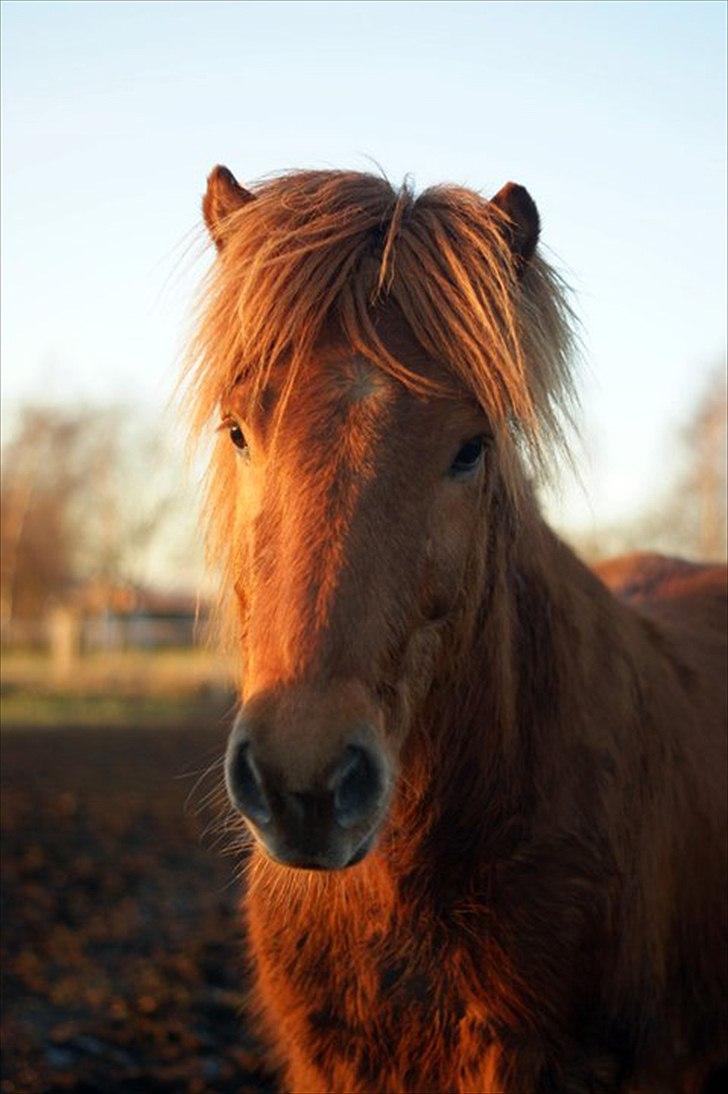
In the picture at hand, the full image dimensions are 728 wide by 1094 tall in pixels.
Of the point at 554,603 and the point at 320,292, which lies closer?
the point at 320,292

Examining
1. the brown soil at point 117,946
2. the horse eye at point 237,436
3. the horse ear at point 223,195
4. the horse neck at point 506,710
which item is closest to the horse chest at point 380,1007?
the horse neck at point 506,710

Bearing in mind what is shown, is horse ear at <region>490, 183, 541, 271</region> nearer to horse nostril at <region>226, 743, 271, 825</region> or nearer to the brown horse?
the brown horse

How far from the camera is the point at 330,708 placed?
2365 millimetres

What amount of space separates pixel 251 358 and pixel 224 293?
29cm

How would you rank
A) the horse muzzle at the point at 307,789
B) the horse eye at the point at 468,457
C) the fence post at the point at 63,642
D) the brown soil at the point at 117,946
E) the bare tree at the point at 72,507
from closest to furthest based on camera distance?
1. the horse muzzle at the point at 307,789
2. the horse eye at the point at 468,457
3. the brown soil at the point at 117,946
4. the fence post at the point at 63,642
5. the bare tree at the point at 72,507

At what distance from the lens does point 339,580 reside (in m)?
2.55

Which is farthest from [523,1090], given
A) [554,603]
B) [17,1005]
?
[17,1005]

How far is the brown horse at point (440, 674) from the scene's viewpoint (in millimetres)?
2654

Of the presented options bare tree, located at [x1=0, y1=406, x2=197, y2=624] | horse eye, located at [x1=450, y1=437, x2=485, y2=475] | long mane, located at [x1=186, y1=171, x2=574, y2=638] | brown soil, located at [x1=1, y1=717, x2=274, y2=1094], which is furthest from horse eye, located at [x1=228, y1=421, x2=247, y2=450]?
bare tree, located at [x1=0, y1=406, x2=197, y2=624]

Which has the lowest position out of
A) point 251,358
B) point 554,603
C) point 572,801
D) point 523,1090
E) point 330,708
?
point 523,1090

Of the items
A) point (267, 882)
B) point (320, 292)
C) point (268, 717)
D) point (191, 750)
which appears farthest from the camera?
point (191, 750)

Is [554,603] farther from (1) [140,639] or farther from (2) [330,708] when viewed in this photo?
(1) [140,639]

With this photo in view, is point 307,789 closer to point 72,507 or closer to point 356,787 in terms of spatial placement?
point 356,787

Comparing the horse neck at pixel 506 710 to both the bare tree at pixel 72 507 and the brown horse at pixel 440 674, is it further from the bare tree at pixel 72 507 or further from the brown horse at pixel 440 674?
the bare tree at pixel 72 507
